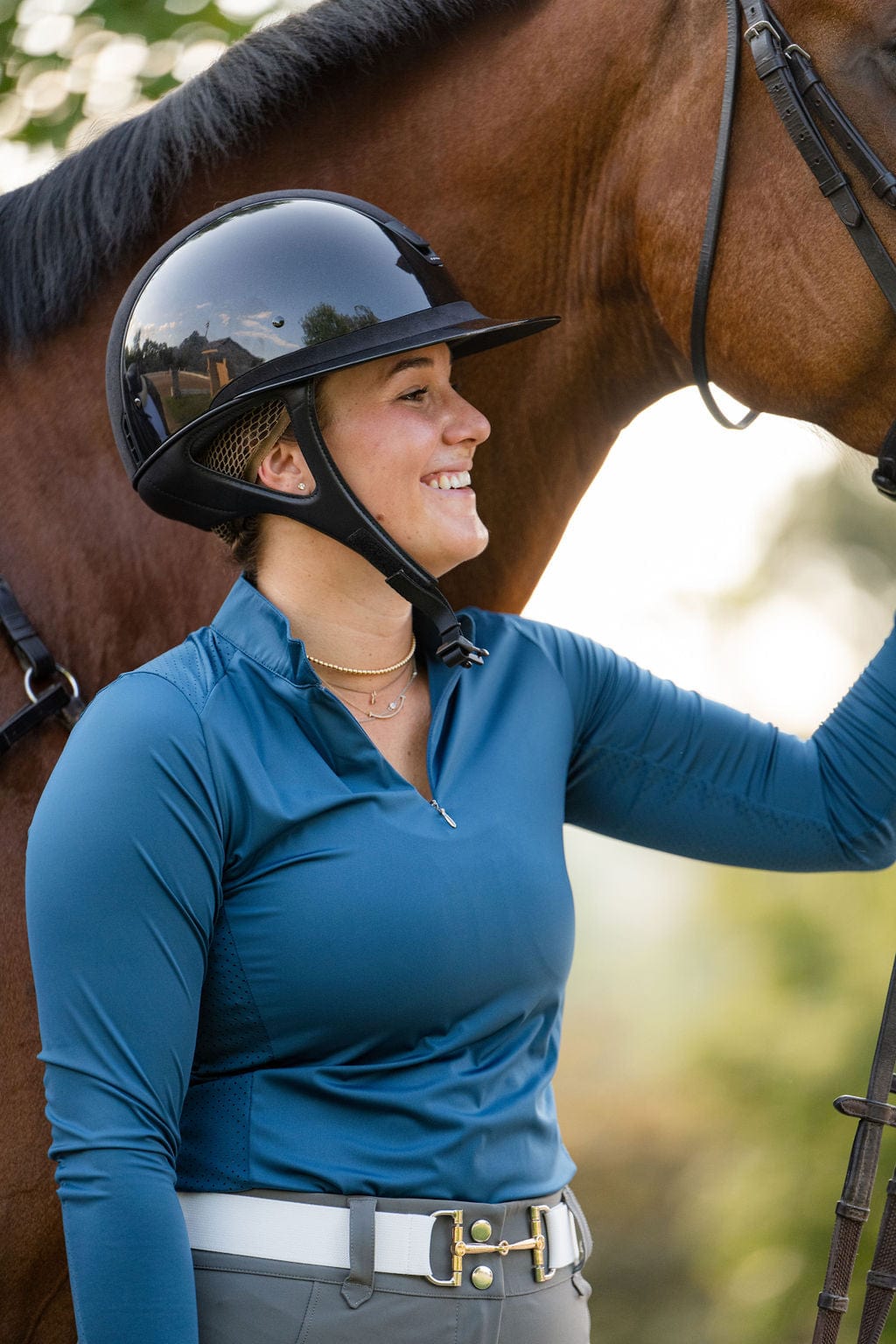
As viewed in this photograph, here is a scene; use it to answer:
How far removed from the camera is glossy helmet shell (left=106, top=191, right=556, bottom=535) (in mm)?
1817

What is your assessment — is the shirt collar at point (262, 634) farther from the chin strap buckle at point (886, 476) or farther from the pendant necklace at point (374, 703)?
the chin strap buckle at point (886, 476)

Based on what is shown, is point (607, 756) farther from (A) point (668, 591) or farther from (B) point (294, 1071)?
(A) point (668, 591)

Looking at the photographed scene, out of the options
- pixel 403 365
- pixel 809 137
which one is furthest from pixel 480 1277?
pixel 809 137

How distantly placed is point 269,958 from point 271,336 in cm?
81

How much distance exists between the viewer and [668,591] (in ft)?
29.9

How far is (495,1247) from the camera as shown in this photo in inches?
63.9

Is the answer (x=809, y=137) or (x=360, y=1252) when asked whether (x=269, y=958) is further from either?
(x=809, y=137)

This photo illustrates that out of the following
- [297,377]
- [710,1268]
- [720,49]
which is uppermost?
[720,49]

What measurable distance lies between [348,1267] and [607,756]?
871mm

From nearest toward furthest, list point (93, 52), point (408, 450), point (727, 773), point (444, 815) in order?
1. point (444, 815)
2. point (408, 450)
3. point (727, 773)
4. point (93, 52)

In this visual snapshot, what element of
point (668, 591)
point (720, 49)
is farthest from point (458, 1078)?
point (668, 591)

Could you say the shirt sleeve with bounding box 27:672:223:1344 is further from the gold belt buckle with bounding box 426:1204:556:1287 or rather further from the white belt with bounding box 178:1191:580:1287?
the gold belt buckle with bounding box 426:1204:556:1287

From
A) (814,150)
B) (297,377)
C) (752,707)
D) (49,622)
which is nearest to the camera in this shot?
(297,377)

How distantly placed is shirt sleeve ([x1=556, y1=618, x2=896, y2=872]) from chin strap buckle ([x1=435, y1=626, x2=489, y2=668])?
26 centimetres
